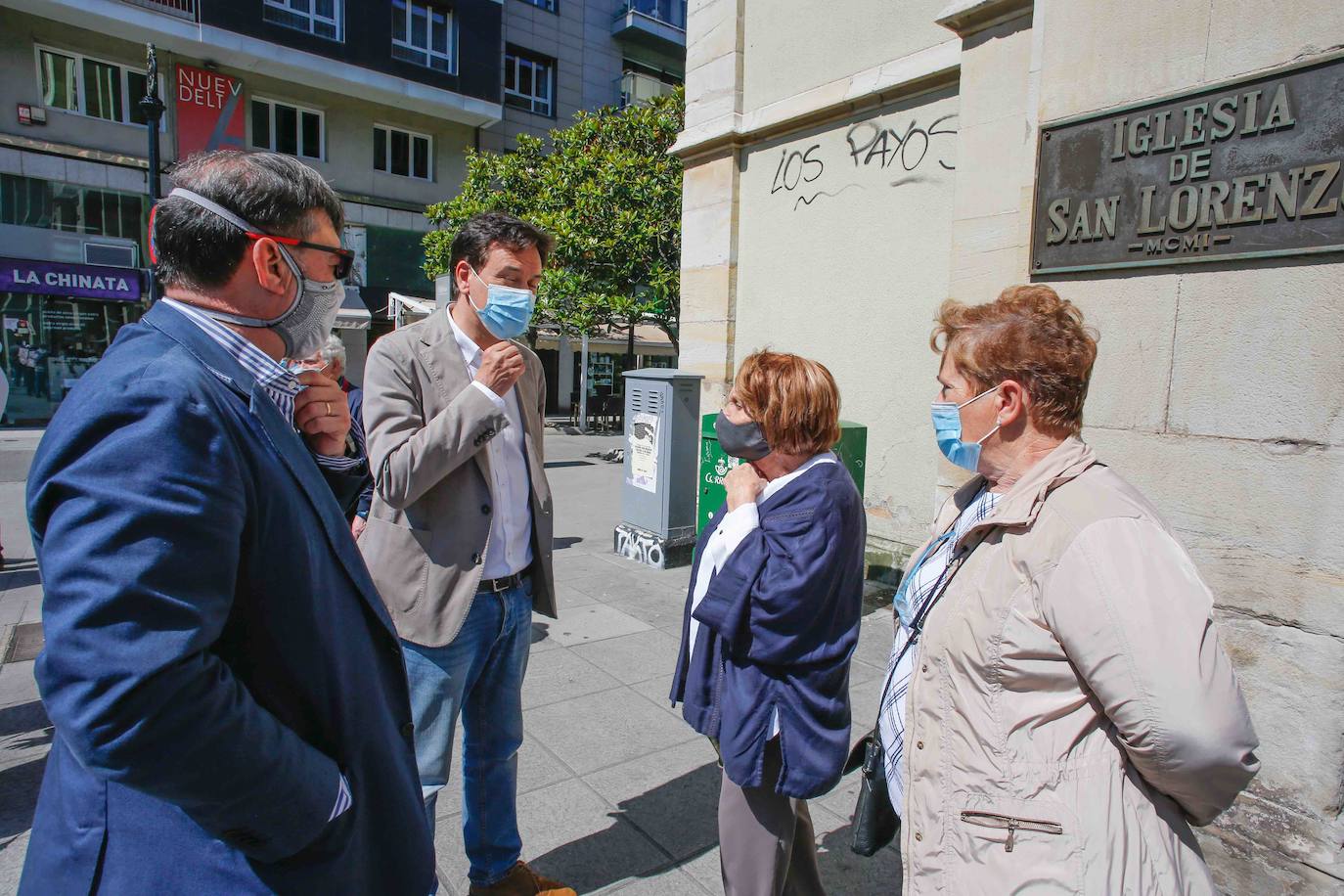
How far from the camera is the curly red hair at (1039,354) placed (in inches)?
67.7

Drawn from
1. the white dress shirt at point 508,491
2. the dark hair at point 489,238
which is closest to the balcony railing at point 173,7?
the dark hair at point 489,238

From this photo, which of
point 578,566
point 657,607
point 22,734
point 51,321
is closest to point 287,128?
point 51,321

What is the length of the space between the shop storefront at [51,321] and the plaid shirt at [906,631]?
20583 mm

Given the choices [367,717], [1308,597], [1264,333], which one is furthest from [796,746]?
[1264,333]

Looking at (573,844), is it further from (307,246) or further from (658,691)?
(307,246)

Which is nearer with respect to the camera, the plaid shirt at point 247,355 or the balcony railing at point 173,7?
the plaid shirt at point 247,355

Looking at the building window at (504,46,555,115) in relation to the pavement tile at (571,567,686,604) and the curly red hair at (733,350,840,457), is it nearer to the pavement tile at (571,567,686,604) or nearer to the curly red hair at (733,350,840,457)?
the pavement tile at (571,567,686,604)

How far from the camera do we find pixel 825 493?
2150mm

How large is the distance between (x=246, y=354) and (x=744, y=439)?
1.37 meters

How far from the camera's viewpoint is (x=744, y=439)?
2.31 meters

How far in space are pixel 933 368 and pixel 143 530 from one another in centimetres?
519

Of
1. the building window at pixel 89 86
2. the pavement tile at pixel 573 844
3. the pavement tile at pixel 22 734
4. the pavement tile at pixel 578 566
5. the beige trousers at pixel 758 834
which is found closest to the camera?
the beige trousers at pixel 758 834

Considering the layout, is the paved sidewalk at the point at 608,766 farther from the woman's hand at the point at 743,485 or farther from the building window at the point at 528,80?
the building window at the point at 528,80

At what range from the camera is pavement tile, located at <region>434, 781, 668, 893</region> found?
8.96 feet
